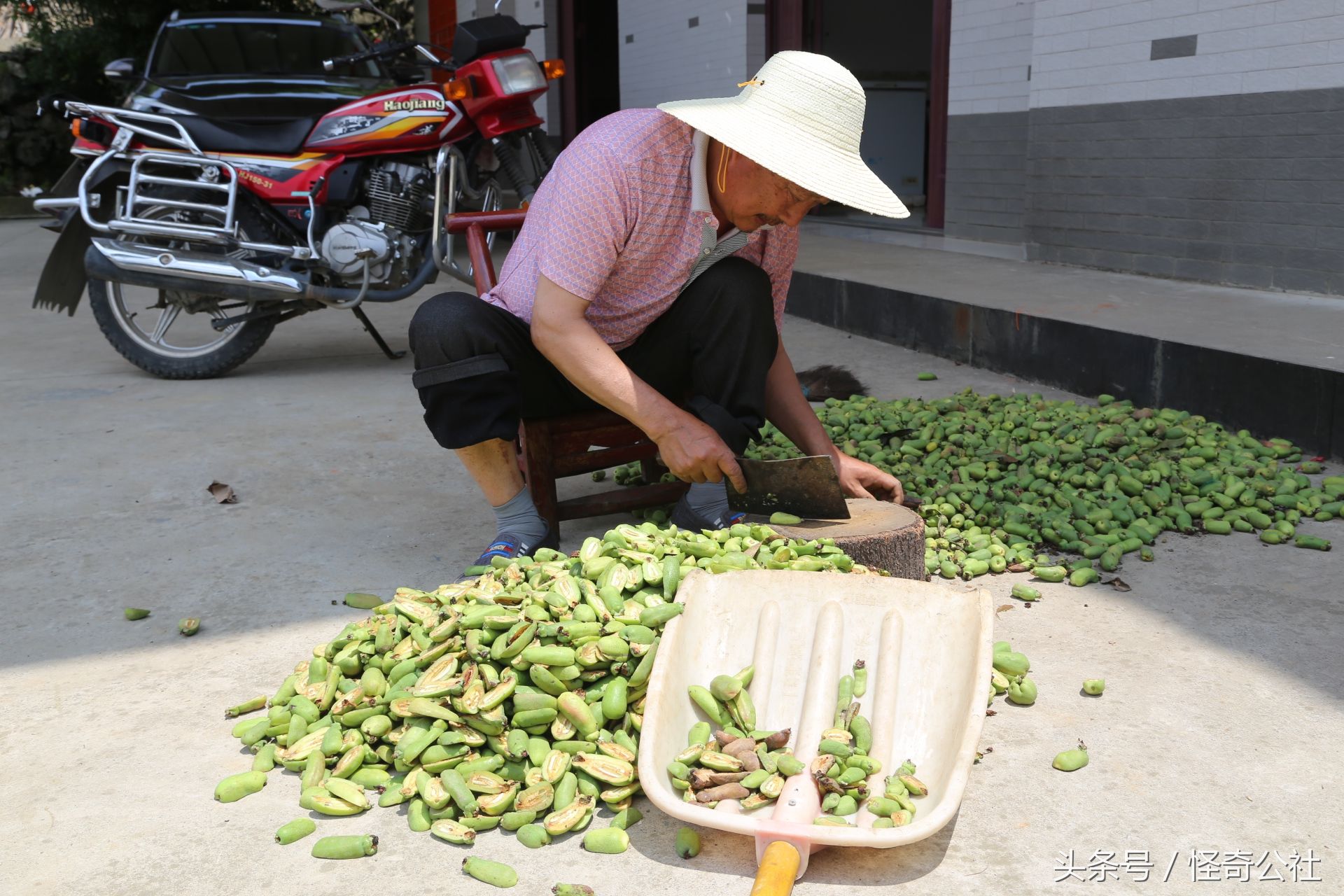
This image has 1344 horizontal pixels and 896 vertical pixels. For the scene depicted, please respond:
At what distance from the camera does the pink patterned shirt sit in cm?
225

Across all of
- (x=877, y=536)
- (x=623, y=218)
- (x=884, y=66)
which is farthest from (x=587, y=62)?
(x=877, y=536)

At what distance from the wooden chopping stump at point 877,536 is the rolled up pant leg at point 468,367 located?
573 millimetres

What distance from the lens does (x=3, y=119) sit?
16.1 m

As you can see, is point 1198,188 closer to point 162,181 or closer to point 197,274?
point 197,274

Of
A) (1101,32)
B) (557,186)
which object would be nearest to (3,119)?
(1101,32)

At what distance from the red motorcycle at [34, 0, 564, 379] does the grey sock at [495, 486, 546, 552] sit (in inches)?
86.6

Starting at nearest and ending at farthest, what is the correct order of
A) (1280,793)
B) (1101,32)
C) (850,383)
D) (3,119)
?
(1280,793)
(850,383)
(1101,32)
(3,119)

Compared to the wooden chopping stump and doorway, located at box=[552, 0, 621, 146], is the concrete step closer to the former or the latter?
the wooden chopping stump

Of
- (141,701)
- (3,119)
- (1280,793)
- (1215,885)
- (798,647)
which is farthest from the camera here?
(3,119)

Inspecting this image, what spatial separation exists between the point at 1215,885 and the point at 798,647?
676mm

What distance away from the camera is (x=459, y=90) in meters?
4.62

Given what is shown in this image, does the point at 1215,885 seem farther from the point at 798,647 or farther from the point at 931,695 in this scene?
the point at 798,647

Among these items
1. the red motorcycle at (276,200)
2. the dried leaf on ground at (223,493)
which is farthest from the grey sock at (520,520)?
the red motorcycle at (276,200)

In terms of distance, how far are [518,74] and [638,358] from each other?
244cm
